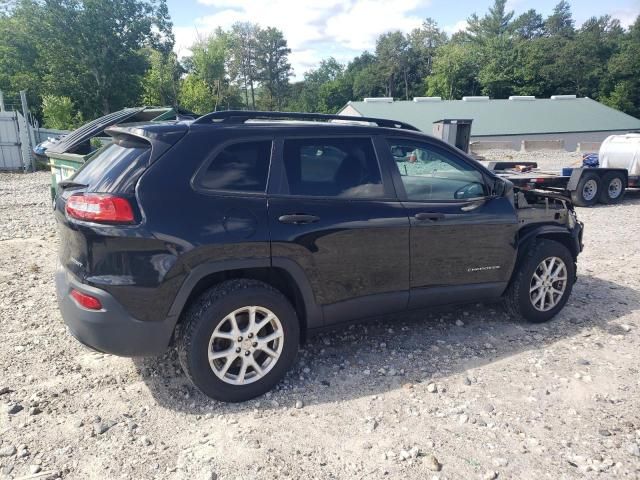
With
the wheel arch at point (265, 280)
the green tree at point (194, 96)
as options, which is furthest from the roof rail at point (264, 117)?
the green tree at point (194, 96)

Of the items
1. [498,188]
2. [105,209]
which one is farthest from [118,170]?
[498,188]

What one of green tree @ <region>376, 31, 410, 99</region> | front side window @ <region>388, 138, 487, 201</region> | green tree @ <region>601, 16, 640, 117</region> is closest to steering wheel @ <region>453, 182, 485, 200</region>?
front side window @ <region>388, 138, 487, 201</region>

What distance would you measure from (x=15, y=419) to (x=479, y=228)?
12.2 feet

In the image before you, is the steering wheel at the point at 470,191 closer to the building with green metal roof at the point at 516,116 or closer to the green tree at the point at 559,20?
the building with green metal roof at the point at 516,116

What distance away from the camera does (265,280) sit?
344 centimetres

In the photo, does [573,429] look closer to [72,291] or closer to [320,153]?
[320,153]

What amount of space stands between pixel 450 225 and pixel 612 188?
34.6 feet

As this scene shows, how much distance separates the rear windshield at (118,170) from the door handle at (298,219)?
0.94 m

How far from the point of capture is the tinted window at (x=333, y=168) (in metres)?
3.43

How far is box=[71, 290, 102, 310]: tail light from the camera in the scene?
2924 mm

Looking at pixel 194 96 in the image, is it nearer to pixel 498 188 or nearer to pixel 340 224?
pixel 498 188

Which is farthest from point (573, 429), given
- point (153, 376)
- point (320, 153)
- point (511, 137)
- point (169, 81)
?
point (169, 81)

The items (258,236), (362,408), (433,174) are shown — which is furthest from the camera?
(433,174)

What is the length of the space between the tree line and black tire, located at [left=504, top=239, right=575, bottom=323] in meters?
26.9
